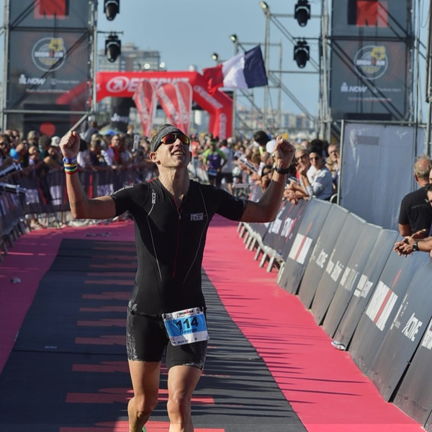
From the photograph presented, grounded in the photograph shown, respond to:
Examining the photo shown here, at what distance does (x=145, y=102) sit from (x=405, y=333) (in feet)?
106

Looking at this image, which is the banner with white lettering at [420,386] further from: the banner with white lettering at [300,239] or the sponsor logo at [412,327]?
the banner with white lettering at [300,239]

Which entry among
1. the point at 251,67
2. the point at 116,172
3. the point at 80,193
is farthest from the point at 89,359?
the point at 251,67

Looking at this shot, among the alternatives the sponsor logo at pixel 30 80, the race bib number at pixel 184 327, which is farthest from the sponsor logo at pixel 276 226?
the sponsor logo at pixel 30 80

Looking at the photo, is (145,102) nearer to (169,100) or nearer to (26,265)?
(169,100)

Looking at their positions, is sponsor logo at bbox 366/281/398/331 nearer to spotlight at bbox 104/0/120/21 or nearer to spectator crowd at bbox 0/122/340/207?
spectator crowd at bbox 0/122/340/207

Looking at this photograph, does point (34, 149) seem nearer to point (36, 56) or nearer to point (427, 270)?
point (36, 56)

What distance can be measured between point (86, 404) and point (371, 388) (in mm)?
2479

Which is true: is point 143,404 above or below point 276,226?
above

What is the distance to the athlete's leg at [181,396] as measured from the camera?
266 inches

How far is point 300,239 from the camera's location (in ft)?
55.4

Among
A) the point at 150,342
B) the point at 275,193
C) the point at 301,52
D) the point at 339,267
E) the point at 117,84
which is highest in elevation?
the point at 301,52

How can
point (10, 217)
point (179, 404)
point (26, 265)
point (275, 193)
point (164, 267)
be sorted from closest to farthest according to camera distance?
point (179, 404) < point (164, 267) < point (275, 193) < point (26, 265) < point (10, 217)

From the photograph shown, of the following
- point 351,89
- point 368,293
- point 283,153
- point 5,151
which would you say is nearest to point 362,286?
point 368,293

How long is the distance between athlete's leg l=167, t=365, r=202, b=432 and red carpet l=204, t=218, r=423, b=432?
2.29 m
